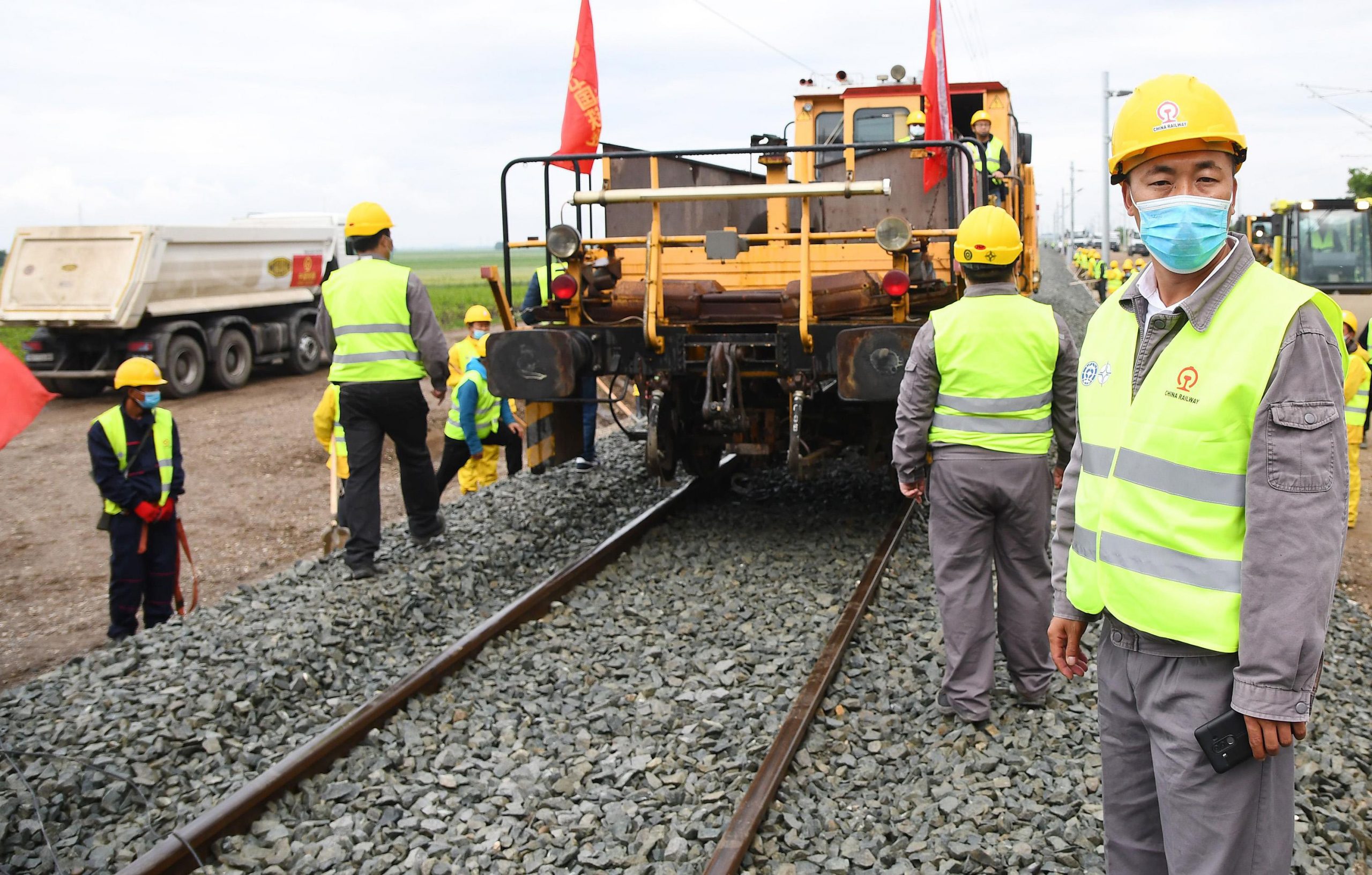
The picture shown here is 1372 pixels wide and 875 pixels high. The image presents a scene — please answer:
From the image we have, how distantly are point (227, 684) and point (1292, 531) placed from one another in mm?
4370

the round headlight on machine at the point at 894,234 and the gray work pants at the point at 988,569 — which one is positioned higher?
the round headlight on machine at the point at 894,234

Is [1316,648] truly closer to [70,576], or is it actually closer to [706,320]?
[706,320]

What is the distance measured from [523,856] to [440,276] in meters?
104

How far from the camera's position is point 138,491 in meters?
6.55

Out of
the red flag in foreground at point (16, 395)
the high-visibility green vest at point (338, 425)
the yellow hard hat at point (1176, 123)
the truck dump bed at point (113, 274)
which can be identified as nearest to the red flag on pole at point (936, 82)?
the high-visibility green vest at point (338, 425)

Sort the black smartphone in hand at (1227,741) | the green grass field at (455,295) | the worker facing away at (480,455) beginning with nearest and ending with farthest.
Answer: the black smartphone in hand at (1227,741), the worker facing away at (480,455), the green grass field at (455,295)

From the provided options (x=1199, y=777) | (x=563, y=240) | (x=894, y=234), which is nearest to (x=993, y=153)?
(x=894, y=234)

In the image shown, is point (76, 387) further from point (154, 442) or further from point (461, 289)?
point (461, 289)

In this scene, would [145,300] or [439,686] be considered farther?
[145,300]

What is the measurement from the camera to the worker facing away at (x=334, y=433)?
7.01 meters

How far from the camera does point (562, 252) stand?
7.24 metres

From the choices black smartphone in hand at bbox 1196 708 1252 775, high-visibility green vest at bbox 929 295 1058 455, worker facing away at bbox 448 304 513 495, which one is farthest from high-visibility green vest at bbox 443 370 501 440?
black smartphone in hand at bbox 1196 708 1252 775

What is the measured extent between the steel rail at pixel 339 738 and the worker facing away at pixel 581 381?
104cm

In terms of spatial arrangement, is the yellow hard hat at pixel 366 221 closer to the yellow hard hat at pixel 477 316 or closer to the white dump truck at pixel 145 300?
the yellow hard hat at pixel 477 316
